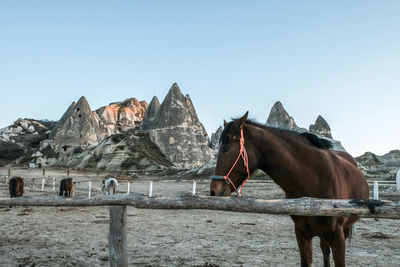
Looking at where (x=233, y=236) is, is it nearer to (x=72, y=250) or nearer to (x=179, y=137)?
(x=72, y=250)

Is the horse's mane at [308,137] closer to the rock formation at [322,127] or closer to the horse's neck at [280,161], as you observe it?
the horse's neck at [280,161]

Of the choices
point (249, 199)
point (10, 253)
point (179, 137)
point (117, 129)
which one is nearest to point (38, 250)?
point (10, 253)

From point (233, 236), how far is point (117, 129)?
97025mm

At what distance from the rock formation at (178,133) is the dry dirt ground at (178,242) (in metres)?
56.7

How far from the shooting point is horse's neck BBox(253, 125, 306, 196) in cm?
321

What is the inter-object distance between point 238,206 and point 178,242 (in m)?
4.37

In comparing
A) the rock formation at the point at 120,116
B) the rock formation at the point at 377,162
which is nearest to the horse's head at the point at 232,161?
the rock formation at the point at 377,162

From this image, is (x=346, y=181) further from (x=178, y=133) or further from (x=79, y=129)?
(x=79, y=129)

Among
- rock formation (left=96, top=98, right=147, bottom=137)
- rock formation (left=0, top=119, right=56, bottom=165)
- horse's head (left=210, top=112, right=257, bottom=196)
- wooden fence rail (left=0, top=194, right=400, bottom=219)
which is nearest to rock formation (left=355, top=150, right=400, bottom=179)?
wooden fence rail (left=0, top=194, right=400, bottom=219)

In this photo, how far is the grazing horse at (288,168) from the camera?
3086mm

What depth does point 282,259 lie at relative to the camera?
18.3 feet

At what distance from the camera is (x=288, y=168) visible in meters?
3.20

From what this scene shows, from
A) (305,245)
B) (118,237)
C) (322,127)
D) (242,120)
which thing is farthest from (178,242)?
(322,127)

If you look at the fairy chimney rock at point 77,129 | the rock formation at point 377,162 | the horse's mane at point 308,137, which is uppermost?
the fairy chimney rock at point 77,129
